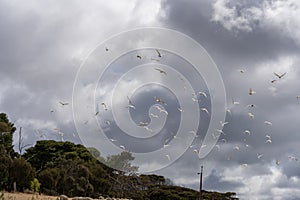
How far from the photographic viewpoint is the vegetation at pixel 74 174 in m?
53.8

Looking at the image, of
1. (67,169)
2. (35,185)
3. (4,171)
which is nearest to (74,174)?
(67,169)

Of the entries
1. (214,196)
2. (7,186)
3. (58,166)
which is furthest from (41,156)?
(214,196)

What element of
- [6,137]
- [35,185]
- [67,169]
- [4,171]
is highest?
[6,137]

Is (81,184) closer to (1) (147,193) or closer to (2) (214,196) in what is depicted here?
(1) (147,193)

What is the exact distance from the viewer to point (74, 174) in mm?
62156

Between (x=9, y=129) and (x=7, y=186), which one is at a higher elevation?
(x=9, y=129)

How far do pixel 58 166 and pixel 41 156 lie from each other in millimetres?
8845

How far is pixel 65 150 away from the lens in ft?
250

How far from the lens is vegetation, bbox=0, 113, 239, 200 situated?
53.8 m

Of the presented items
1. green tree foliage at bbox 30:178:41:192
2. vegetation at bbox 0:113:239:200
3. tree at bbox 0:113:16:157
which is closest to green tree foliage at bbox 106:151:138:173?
vegetation at bbox 0:113:239:200

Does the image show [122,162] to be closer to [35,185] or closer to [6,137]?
[6,137]

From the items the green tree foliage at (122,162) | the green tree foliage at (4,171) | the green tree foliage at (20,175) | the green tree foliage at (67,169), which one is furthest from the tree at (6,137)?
the green tree foliage at (122,162)

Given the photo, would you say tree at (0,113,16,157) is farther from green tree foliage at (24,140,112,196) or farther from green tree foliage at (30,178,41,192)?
green tree foliage at (30,178,41,192)

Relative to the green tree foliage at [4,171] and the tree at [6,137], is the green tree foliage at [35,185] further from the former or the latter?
the tree at [6,137]
